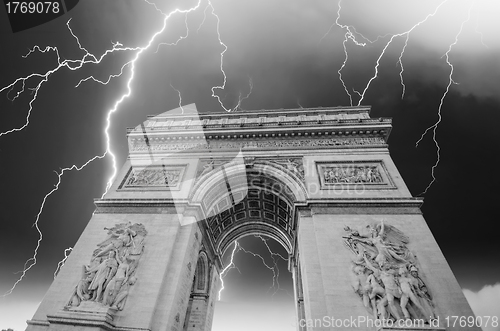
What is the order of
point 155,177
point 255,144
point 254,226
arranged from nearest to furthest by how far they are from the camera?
point 155,177 → point 255,144 → point 254,226

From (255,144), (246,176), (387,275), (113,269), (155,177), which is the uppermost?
(255,144)

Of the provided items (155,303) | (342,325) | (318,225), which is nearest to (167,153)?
(155,303)

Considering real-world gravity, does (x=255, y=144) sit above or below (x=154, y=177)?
above

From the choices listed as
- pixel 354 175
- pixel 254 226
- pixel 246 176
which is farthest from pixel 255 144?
pixel 254 226

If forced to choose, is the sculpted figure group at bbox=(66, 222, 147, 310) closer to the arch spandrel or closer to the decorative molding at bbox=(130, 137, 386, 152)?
the arch spandrel

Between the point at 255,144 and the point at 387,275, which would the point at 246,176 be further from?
the point at 387,275

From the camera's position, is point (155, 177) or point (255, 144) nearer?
point (155, 177)

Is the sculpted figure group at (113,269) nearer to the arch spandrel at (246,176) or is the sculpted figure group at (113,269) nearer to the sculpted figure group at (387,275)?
the arch spandrel at (246,176)
